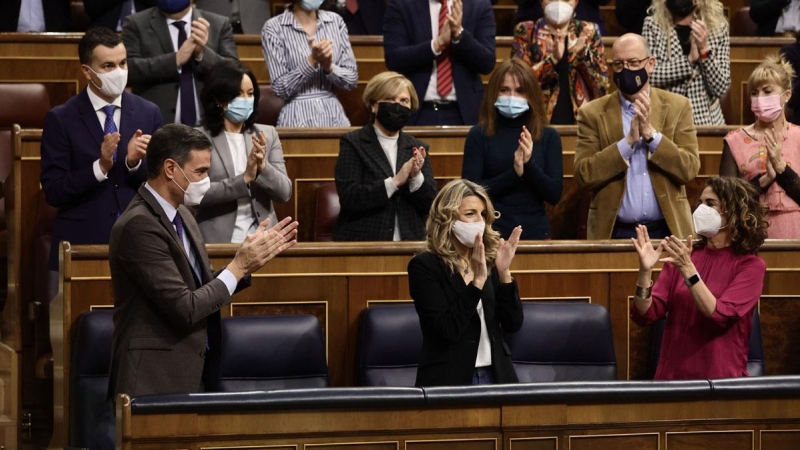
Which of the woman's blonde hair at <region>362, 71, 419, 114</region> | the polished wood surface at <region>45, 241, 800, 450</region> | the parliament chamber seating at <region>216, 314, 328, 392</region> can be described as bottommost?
the parliament chamber seating at <region>216, 314, 328, 392</region>

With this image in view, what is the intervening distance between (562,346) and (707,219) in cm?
61

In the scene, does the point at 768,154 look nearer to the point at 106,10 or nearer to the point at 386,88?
the point at 386,88

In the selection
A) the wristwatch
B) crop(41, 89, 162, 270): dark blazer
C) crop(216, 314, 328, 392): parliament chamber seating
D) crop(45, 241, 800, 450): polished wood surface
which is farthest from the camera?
crop(41, 89, 162, 270): dark blazer

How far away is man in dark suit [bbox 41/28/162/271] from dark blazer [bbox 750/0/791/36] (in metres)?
3.67

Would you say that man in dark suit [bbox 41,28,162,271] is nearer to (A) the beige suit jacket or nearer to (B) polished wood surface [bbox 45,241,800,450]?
(B) polished wood surface [bbox 45,241,800,450]

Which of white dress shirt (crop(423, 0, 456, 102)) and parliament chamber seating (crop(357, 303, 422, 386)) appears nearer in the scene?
parliament chamber seating (crop(357, 303, 422, 386))

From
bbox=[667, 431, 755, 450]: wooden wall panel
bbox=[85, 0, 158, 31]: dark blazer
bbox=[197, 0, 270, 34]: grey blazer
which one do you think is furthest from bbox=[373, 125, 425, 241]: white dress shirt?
bbox=[197, 0, 270, 34]: grey blazer

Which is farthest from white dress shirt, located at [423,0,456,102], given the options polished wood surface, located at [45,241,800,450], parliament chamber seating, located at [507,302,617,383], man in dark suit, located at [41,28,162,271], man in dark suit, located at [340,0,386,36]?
parliament chamber seating, located at [507,302,617,383]

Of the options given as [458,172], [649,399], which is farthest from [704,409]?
[458,172]

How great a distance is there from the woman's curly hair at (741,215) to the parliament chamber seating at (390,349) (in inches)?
38.8

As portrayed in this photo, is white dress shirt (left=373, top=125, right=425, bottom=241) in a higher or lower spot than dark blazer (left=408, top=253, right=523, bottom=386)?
higher

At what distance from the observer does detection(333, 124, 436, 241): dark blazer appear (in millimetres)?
4188

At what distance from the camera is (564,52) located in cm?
507

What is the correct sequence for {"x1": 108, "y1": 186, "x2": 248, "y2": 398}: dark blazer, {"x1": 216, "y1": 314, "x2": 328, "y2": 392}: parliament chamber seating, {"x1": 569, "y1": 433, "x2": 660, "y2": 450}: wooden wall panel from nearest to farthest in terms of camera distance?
1. {"x1": 569, "y1": 433, "x2": 660, "y2": 450}: wooden wall panel
2. {"x1": 108, "y1": 186, "x2": 248, "y2": 398}: dark blazer
3. {"x1": 216, "y1": 314, "x2": 328, "y2": 392}: parliament chamber seating
